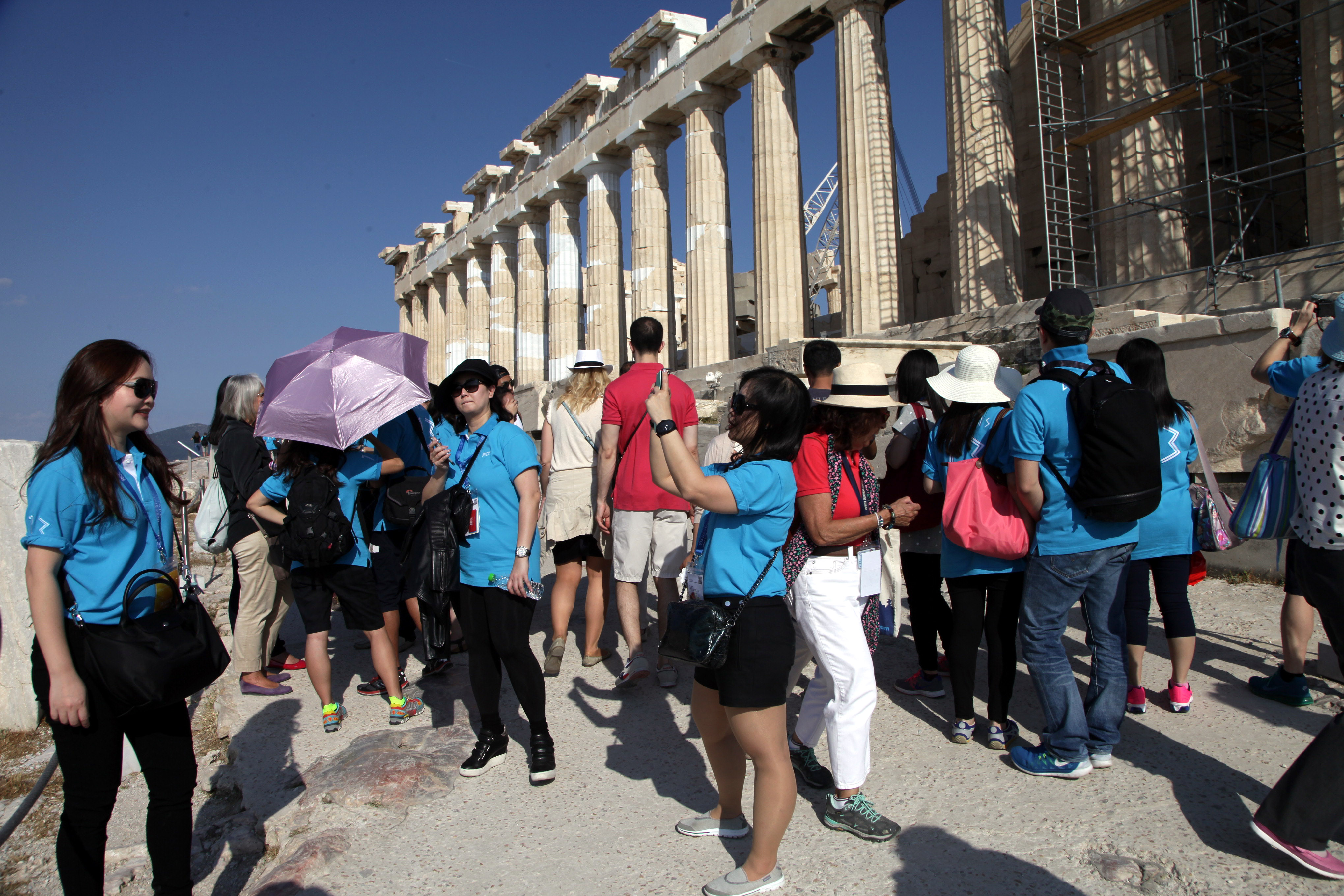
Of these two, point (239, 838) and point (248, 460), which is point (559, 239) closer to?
point (248, 460)

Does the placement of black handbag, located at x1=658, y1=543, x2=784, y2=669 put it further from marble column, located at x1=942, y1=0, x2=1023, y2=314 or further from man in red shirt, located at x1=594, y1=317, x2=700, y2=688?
marble column, located at x1=942, y1=0, x2=1023, y2=314

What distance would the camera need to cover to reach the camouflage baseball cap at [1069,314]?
10.8 feet

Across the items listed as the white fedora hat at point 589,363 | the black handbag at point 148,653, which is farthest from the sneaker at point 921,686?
the black handbag at point 148,653

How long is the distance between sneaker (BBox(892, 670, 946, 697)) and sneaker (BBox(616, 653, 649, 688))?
1.41 m

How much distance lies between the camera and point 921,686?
14.4 feet

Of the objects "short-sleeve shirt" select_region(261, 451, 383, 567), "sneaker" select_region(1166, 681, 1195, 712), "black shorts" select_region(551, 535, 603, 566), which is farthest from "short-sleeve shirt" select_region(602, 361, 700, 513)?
"sneaker" select_region(1166, 681, 1195, 712)

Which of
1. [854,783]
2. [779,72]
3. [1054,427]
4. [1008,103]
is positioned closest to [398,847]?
[854,783]

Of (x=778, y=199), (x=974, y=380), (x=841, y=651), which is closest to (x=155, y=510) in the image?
(x=841, y=651)

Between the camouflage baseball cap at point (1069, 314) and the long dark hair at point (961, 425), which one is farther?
the long dark hair at point (961, 425)

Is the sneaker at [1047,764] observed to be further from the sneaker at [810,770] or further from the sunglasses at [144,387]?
the sunglasses at [144,387]

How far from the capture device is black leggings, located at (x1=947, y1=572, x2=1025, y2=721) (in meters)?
3.60

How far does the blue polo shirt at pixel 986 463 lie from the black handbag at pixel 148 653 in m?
2.89

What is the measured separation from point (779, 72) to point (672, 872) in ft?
51.1

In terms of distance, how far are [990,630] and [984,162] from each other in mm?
9831
